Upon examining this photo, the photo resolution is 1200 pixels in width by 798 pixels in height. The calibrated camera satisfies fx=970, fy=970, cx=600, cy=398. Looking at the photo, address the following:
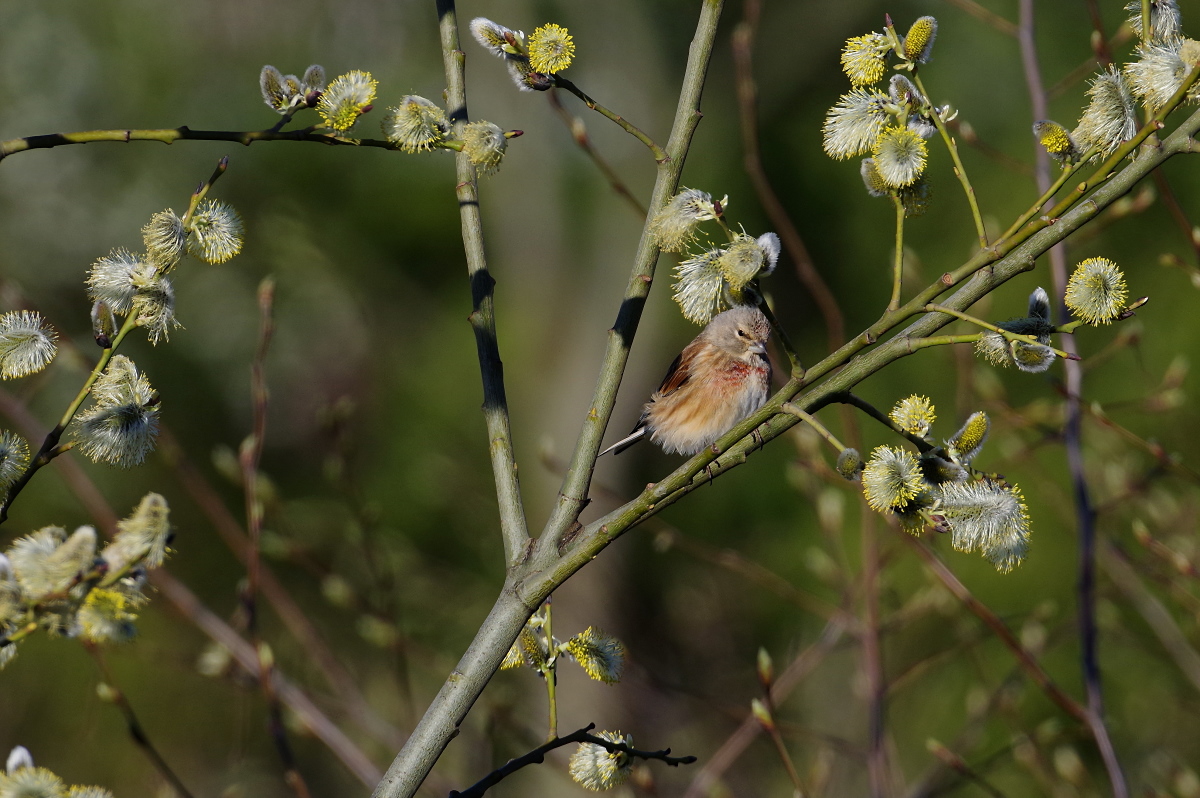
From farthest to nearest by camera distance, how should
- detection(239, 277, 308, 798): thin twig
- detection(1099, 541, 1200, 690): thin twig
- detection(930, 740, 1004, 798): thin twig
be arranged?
detection(1099, 541, 1200, 690): thin twig
detection(930, 740, 1004, 798): thin twig
detection(239, 277, 308, 798): thin twig

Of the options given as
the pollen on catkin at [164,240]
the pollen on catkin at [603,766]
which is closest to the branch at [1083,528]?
the pollen on catkin at [603,766]

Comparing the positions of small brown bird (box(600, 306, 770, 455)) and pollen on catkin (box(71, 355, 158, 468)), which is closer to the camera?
pollen on catkin (box(71, 355, 158, 468))

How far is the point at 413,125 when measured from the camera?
174 cm

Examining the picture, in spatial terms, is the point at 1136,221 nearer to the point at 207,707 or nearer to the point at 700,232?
the point at 700,232

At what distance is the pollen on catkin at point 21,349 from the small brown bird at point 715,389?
8.52 ft

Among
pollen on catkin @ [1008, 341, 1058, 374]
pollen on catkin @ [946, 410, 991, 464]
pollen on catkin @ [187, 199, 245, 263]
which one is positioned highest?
pollen on catkin @ [1008, 341, 1058, 374]

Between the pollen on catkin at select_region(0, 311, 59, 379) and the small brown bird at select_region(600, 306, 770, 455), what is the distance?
102 inches

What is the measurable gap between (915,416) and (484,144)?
92cm

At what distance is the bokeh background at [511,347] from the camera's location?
→ 9539mm

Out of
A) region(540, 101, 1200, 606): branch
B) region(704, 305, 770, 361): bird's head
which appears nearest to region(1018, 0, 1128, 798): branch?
region(704, 305, 770, 361): bird's head

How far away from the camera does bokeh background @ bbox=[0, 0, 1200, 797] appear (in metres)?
9.54

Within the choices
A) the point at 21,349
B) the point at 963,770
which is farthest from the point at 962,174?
the point at 963,770

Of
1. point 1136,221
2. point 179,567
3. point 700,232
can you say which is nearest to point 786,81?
point 1136,221

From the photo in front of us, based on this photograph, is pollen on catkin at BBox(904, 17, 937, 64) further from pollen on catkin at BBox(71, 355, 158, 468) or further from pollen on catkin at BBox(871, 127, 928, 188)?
pollen on catkin at BBox(71, 355, 158, 468)
